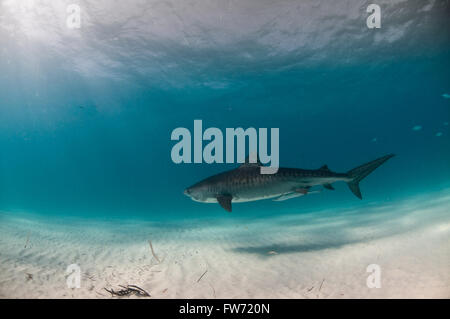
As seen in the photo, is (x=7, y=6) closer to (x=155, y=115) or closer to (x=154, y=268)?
(x=154, y=268)

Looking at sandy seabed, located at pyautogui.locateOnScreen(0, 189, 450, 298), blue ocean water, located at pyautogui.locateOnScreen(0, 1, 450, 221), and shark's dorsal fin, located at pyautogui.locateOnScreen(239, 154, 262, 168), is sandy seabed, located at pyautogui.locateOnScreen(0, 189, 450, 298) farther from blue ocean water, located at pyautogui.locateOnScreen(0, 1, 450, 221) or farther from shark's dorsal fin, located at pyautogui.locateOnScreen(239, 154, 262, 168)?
blue ocean water, located at pyautogui.locateOnScreen(0, 1, 450, 221)

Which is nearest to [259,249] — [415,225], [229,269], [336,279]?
[229,269]

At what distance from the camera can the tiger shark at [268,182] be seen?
7.01m

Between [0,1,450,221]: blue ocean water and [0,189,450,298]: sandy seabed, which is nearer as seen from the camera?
[0,189,450,298]: sandy seabed

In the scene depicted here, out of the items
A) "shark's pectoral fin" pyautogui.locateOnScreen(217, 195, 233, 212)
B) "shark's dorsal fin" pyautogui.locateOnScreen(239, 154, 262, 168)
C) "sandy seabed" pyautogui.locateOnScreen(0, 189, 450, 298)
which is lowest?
"sandy seabed" pyautogui.locateOnScreen(0, 189, 450, 298)

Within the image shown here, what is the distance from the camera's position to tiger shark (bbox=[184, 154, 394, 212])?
701cm

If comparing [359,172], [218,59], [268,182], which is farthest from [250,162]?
[218,59]

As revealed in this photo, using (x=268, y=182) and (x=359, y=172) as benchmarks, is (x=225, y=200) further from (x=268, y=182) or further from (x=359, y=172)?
(x=359, y=172)

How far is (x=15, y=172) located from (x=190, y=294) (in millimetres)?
228936

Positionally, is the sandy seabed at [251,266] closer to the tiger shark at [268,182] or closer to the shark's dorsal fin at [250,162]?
the tiger shark at [268,182]

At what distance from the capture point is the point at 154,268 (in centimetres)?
576

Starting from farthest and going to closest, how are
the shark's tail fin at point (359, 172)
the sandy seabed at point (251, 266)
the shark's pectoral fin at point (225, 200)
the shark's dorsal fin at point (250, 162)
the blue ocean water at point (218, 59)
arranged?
the blue ocean water at point (218, 59) < the shark's dorsal fin at point (250, 162) < the shark's pectoral fin at point (225, 200) < the shark's tail fin at point (359, 172) < the sandy seabed at point (251, 266)

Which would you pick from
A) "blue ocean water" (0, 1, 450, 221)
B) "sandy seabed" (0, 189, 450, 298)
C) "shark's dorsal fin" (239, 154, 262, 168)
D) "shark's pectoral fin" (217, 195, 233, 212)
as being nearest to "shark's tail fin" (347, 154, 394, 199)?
"sandy seabed" (0, 189, 450, 298)

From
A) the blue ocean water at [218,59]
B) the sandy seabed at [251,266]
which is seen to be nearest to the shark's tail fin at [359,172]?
the sandy seabed at [251,266]
